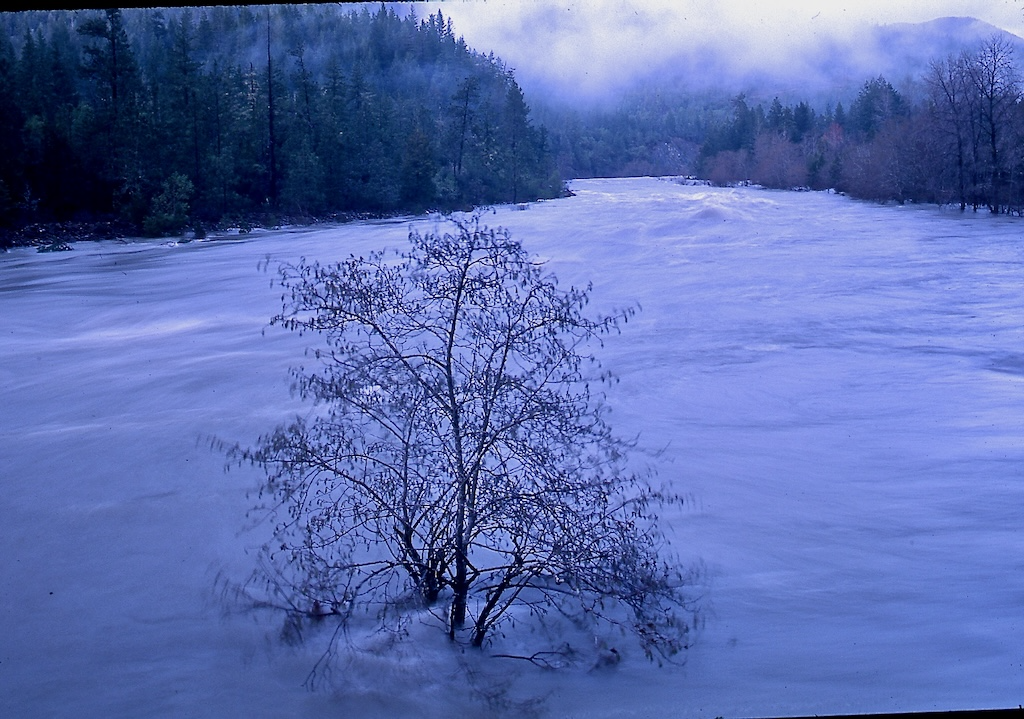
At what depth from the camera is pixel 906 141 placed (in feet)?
24.8

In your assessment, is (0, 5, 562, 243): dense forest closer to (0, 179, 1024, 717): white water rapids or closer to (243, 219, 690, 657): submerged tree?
(0, 179, 1024, 717): white water rapids

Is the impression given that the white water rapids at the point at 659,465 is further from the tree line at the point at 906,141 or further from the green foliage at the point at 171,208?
the tree line at the point at 906,141

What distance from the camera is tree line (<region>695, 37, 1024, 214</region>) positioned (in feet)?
21.1

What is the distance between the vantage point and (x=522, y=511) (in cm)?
230

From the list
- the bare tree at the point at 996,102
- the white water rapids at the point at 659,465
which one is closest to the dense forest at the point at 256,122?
the white water rapids at the point at 659,465

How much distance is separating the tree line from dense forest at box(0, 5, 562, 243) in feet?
8.37

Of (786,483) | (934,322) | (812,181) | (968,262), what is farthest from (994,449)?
(812,181)

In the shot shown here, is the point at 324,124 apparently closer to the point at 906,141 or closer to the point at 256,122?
the point at 256,122

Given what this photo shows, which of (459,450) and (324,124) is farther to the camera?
(324,124)

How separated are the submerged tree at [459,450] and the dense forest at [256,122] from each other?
1.59 metres

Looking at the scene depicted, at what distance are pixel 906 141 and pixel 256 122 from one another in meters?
5.76

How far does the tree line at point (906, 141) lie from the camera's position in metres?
6.43

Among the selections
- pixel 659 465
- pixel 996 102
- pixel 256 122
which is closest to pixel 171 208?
pixel 256 122

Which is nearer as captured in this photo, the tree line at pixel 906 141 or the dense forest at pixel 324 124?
the dense forest at pixel 324 124
